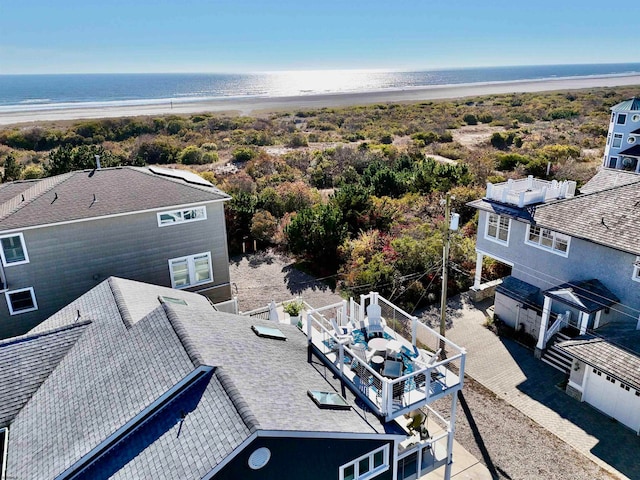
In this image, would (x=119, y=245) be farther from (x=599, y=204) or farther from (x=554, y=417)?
(x=599, y=204)

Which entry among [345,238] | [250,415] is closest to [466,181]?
[345,238]

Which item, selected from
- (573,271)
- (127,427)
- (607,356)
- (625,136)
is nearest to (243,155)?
(625,136)

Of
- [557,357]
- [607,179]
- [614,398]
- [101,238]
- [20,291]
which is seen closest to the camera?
[614,398]

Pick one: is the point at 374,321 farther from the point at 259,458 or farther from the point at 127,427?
the point at 127,427

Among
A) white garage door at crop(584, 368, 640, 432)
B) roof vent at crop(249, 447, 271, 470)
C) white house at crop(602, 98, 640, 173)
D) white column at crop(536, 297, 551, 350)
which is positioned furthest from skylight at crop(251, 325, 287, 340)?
white house at crop(602, 98, 640, 173)

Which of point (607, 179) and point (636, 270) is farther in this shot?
point (607, 179)

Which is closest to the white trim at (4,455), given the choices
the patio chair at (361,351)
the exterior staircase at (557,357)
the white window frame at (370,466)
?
the white window frame at (370,466)

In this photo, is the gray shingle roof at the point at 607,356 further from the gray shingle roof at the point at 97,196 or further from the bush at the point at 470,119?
the bush at the point at 470,119

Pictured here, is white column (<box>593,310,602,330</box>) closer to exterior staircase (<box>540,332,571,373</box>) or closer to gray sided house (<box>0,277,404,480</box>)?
exterior staircase (<box>540,332,571,373</box>)
